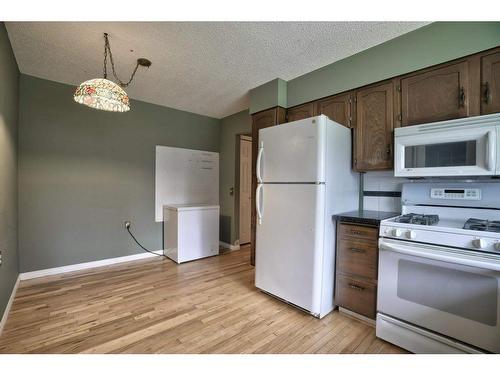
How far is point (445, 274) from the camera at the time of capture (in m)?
1.47

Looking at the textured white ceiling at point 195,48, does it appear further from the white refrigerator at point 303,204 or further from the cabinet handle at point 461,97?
the white refrigerator at point 303,204

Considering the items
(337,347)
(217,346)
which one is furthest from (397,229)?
(217,346)

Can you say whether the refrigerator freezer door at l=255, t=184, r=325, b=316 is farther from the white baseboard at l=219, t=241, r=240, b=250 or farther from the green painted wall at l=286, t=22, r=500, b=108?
the white baseboard at l=219, t=241, r=240, b=250

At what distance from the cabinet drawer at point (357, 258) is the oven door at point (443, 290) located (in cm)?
14

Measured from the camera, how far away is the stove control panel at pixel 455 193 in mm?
1764

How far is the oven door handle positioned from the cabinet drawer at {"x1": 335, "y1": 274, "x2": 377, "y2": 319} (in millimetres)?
428

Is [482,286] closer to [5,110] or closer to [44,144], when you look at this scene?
[5,110]

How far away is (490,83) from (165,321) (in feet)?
10.1

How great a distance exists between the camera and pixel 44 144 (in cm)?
286

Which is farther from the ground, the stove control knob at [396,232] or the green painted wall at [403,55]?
the green painted wall at [403,55]

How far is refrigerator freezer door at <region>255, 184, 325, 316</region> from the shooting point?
6.41ft

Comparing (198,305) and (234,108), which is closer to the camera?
(198,305)

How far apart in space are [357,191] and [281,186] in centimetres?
87

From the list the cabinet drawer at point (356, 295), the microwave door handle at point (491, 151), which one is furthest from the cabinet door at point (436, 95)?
the cabinet drawer at point (356, 295)
